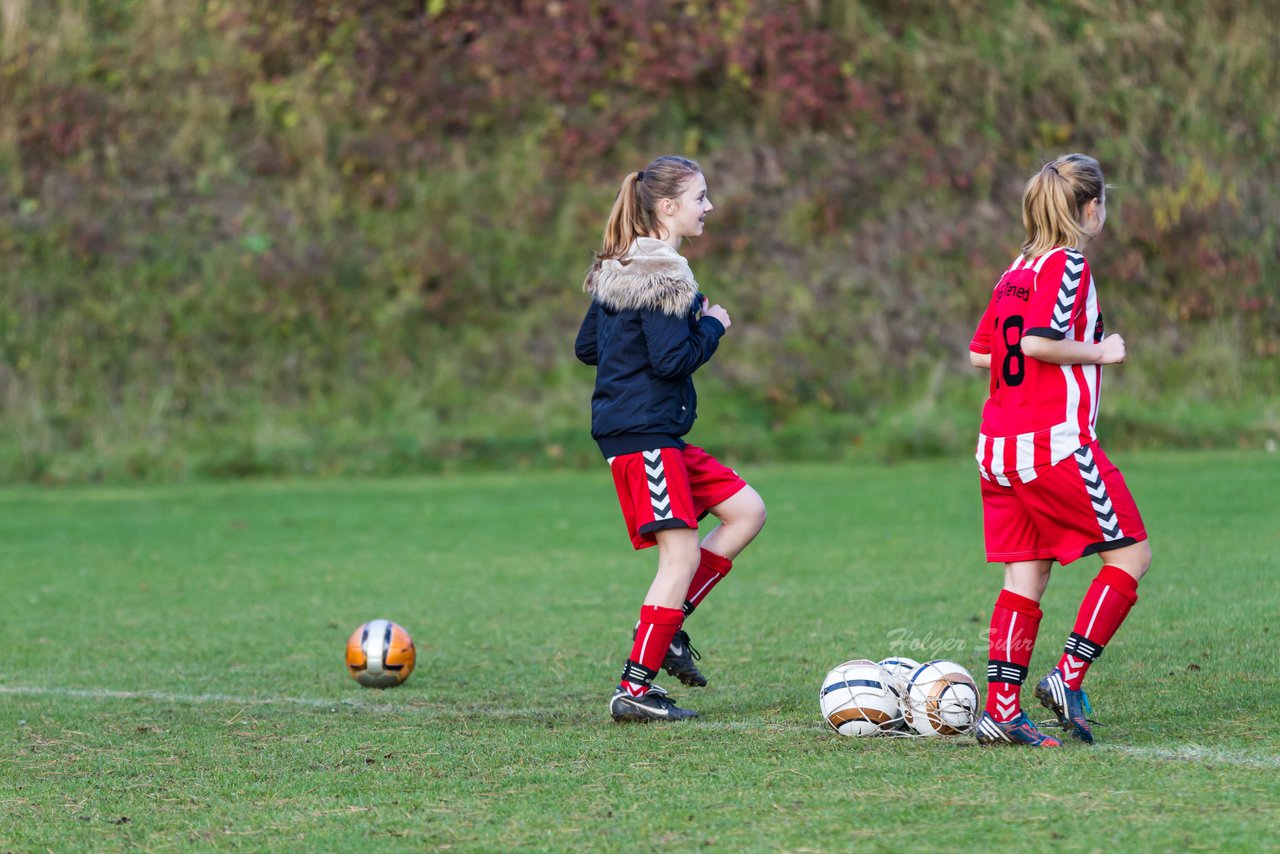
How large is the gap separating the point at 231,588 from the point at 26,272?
1226 cm

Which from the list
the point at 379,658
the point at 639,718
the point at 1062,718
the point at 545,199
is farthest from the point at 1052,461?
the point at 545,199

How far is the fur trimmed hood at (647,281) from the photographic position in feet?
18.3

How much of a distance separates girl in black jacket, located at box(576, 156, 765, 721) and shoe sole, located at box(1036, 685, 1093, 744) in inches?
52.3

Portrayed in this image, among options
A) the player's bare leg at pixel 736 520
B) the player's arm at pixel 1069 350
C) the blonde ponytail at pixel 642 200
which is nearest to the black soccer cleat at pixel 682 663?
the player's bare leg at pixel 736 520

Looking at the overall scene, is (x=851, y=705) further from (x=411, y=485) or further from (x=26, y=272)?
(x=26, y=272)

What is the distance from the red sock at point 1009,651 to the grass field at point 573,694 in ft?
0.71

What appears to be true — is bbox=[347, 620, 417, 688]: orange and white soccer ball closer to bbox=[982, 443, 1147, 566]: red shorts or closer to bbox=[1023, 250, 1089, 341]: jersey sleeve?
bbox=[982, 443, 1147, 566]: red shorts

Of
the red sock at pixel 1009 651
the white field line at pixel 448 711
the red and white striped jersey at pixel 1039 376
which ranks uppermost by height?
the red and white striped jersey at pixel 1039 376

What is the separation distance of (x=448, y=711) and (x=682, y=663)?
3.03 ft

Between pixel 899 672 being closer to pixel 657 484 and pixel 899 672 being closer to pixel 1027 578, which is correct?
pixel 1027 578

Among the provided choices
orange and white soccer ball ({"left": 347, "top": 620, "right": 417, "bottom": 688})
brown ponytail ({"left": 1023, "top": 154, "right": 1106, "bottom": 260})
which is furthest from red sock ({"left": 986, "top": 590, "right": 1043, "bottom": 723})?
orange and white soccer ball ({"left": 347, "top": 620, "right": 417, "bottom": 688})

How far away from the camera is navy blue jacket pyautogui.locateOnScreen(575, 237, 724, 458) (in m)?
5.54

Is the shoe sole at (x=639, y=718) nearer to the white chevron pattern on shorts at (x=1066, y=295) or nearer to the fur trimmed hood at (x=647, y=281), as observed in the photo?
the fur trimmed hood at (x=647, y=281)

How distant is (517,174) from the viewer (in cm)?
2142
